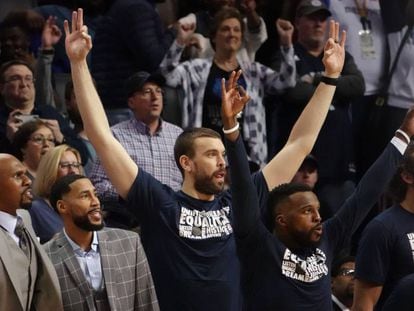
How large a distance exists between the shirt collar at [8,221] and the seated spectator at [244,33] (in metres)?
3.73

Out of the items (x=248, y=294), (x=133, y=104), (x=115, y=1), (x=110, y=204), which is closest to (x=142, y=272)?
(x=248, y=294)

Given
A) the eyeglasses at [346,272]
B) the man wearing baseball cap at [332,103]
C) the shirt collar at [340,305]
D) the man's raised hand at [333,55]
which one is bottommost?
the shirt collar at [340,305]

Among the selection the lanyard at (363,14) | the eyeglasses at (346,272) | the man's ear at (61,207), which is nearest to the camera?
the man's ear at (61,207)

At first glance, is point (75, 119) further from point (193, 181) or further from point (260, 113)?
point (193, 181)

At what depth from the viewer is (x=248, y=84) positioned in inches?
403

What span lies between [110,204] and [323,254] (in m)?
2.30

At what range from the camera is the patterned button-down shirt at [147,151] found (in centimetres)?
922

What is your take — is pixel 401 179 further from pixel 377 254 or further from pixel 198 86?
pixel 198 86

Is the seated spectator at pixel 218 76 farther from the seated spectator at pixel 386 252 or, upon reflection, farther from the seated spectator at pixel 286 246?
the seated spectator at pixel 286 246

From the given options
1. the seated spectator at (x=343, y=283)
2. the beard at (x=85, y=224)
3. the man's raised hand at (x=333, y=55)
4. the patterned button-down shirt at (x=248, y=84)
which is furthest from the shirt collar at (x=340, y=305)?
the patterned button-down shirt at (x=248, y=84)

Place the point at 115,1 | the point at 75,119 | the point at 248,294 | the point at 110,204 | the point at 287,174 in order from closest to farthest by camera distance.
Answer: the point at 248,294
the point at 287,174
the point at 110,204
the point at 75,119
the point at 115,1

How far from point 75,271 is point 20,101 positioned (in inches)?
104

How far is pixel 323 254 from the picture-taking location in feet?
23.2

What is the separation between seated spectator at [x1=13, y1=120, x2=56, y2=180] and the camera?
887 cm
